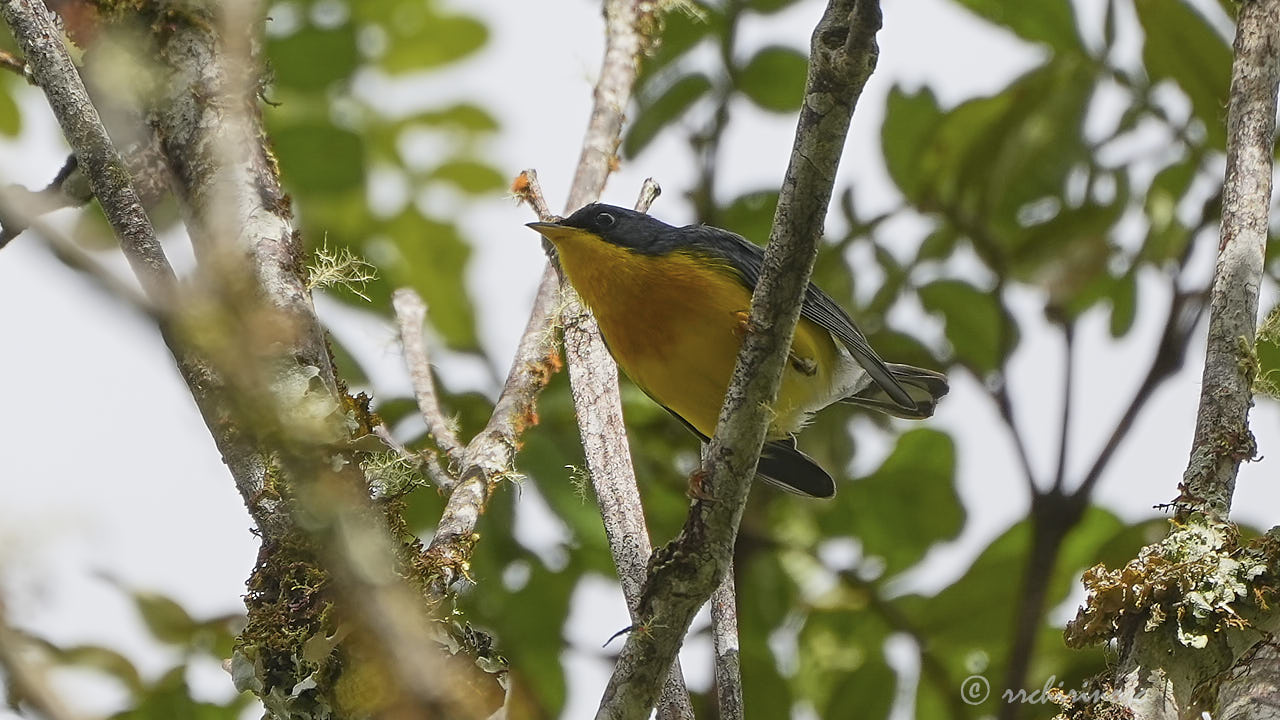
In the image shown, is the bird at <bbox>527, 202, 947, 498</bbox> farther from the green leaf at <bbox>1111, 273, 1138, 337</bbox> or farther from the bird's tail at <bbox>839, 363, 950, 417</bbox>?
the green leaf at <bbox>1111, 273, 1138, 337</bbox>

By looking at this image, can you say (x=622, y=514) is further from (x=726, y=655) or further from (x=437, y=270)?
(x=437, y=270)

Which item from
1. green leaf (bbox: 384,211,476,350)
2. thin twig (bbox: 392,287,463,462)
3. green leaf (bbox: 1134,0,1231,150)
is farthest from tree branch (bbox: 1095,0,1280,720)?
green leaf (bbox: 384,211,476,350)

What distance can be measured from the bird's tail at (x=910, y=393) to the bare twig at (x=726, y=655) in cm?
158

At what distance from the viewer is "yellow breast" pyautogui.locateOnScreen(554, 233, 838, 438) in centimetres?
390

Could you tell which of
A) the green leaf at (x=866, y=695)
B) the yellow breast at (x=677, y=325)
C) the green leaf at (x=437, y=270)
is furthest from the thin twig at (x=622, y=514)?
the green leaf at (x=437, y=270)

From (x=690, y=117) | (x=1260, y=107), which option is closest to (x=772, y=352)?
(x=1260, y=107)

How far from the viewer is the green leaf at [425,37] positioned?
5.04 metres

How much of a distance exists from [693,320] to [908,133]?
1.17m

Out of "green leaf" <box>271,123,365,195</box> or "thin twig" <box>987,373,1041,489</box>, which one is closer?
"thin twig" <box>987,373,1041,489</box>

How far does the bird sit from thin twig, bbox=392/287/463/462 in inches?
20.1

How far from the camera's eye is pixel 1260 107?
297 cm

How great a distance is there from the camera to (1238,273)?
2754mm

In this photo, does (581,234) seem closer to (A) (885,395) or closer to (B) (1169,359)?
(A) (885,395)

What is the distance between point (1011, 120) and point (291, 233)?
261cm
